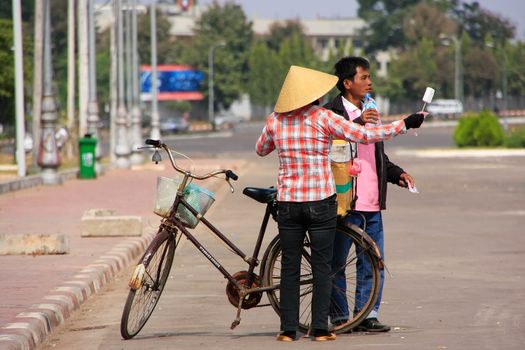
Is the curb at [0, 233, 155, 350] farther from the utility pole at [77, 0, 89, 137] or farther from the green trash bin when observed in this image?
the utility pole at [77, 0, 89, 137]

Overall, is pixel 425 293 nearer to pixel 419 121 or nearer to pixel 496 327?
pixel 496 327

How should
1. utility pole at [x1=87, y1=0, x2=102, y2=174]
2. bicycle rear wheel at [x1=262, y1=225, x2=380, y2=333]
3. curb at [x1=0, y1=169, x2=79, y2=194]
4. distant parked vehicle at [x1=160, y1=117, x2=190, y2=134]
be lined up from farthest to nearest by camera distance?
distant parked vehicle at [x1=160, y1=117, x2=190, y2=134] → utility pole at [x1=87, y1=0, x2=102, y2=174] → curb at [x1=0, y1=169, x2=79, y2=194] → bicycle rear wheel at [x1=262, y1=225, x2=380, y2=333]

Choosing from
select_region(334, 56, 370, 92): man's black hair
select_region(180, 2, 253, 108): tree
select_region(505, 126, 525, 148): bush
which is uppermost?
select_region(180, 2, 253, 108): tree

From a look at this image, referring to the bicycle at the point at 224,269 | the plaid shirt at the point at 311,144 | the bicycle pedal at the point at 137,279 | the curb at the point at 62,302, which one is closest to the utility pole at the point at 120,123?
the curb at the point at 62,302

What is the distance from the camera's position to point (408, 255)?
15539 millimetres

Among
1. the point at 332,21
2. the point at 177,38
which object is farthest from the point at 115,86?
the point at 332,21

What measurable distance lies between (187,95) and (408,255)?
368 feet

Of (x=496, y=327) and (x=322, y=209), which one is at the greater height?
(x=322, y=209)

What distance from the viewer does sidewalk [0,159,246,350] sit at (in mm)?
10070

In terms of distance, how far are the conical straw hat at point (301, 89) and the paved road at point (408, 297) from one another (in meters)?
1.49

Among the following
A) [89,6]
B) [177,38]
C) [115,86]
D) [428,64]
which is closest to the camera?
[89,6]

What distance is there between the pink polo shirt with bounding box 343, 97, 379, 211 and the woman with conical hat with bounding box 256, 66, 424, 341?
42 cm

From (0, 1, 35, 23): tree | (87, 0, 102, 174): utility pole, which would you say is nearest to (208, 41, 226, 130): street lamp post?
(0, 1, 35, 23): tree

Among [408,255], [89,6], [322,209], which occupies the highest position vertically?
[89,6]
